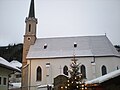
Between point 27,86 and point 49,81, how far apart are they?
427 cm

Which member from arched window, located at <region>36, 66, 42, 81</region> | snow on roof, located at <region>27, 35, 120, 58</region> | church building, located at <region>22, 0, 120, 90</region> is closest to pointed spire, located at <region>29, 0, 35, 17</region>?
snow on roof, located at <region>27, 35, 120, 58</region>

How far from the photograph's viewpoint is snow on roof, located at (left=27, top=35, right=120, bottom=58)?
3416 centimetres

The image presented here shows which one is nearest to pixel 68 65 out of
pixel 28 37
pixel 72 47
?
pixel 72 47

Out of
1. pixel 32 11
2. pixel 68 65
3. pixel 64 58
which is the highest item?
pixel 32 11

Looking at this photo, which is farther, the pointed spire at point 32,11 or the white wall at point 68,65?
the pointed spire at point 32,11

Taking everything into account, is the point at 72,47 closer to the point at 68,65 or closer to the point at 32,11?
the point at 68,65

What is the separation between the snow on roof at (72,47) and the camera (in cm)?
3416

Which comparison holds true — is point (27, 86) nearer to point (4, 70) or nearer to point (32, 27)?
point (32, 27)

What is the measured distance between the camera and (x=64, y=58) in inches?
1346

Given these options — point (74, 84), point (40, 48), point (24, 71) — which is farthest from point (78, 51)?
point (74, 84)

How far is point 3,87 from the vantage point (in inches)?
654

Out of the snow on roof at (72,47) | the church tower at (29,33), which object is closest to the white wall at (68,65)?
the snow on roof at (72,47)

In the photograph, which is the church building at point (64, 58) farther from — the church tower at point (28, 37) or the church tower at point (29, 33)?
the church tower at point (29, 33)

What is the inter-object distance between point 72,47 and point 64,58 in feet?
9.49
